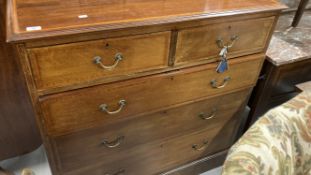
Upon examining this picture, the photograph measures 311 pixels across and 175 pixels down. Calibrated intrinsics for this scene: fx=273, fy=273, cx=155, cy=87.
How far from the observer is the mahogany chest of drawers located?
30.8 inches

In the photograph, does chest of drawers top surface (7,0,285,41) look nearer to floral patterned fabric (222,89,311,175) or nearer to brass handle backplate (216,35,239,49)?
brass handle backplate (216,35,239,49)

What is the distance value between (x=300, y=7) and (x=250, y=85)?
0.65 meters

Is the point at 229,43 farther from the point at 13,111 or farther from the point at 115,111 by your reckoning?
the point at 13,111

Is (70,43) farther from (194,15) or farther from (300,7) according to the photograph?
(300,7)

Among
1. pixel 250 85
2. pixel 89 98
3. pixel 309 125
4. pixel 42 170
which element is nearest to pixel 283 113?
pixel 309 125

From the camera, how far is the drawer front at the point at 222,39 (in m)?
0.95

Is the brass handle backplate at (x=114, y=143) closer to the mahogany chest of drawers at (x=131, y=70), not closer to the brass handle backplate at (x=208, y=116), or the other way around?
the mahogany chest of drawers at (x=131, y=70)

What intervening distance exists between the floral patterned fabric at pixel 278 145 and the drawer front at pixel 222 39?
0.94ft

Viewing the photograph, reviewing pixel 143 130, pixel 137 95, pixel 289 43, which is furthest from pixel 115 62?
pixel 289 43

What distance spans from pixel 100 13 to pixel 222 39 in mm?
453

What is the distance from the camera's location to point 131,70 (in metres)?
0.91

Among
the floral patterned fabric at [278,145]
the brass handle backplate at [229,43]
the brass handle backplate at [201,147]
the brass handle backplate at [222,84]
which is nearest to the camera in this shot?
the floral patterned fabric at [278,145]

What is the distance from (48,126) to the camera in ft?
2.95

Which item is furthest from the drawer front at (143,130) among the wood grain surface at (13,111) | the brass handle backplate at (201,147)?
the wood grain surface at (13,111)
